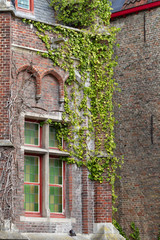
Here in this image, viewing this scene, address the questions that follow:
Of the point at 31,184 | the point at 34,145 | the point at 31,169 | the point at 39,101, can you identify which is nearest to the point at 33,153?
the point at 34,145

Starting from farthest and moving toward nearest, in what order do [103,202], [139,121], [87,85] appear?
[139,121]
[87,85]
[103,202]

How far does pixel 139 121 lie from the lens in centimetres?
1894

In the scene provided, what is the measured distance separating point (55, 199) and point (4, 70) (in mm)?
3270

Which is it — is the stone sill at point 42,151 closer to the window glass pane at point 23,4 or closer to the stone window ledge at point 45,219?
the stone window ledge at point 45,219

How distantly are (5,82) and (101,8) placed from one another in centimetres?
381

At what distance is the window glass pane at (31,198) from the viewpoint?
40.6ft

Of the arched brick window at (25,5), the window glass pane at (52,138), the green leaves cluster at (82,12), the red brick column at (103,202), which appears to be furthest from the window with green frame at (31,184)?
the green leaves cluster at (82,12)

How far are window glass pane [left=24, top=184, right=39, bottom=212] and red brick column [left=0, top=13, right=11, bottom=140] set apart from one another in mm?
1523

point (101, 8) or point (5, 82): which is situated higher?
point (101, 8)

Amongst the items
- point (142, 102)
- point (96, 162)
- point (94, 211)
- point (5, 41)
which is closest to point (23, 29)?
point (5, 41)

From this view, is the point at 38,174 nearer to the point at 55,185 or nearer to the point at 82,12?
the point at 55,185

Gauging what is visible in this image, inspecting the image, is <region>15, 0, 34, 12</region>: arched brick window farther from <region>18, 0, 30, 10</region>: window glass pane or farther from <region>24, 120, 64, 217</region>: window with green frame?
<region>24, 120, 64, 217</region>: window with green frame

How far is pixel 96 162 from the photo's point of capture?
13.6 m

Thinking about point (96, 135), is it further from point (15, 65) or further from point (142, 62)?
point (142, 62)
